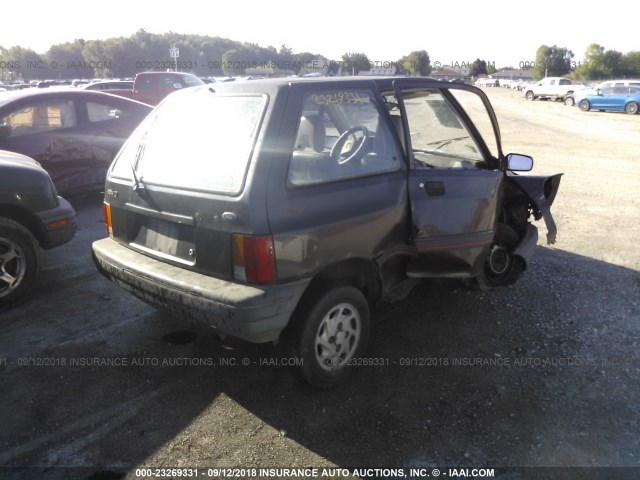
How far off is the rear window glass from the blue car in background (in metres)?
28.1

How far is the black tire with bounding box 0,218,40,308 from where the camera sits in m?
4.18

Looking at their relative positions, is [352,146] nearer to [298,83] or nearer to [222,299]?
[298,83]

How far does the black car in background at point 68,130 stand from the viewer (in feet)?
20.8

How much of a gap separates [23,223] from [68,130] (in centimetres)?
276

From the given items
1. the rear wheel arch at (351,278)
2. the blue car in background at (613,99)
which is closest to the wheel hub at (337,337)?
the rear wheel arch at (351,278)

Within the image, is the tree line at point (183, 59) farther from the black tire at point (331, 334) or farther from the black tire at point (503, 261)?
the black tire at point (331, 334)

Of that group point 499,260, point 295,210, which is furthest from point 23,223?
point 499,260

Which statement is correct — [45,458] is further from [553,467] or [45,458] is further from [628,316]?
[628,316]

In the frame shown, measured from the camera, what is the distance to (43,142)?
6488 millimetres

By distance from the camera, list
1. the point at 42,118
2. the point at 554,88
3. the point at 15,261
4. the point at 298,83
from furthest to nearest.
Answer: the point at 554,88 → the point at 42,118 → the point at 15,261 → the point at 298,83

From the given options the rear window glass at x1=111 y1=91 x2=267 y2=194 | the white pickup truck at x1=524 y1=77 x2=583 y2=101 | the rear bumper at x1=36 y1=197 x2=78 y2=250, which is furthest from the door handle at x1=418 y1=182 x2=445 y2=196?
the white pickup truck at x1=524 y1=77 x2=583 y2=101

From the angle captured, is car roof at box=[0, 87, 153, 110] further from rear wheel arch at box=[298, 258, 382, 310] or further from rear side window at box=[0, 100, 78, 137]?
rear wheel arch at box=[298, 258, 382, 310]

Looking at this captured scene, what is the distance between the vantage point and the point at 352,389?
326 cm

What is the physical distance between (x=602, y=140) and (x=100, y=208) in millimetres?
14981
